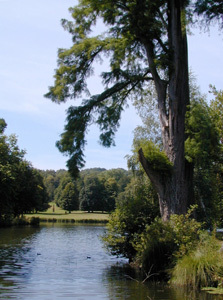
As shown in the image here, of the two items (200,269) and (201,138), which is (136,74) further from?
(200,269)

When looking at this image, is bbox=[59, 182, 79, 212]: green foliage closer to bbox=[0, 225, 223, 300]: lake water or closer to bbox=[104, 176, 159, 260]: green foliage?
bbox=[0, 225, 223, 300]: lake water

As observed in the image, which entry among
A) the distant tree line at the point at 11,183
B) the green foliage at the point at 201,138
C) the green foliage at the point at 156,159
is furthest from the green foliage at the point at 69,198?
the green foliage at the point at 201,138

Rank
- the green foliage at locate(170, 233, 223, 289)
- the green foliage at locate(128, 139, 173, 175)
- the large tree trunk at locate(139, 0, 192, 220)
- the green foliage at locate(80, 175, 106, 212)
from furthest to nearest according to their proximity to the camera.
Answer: the green foliage at locate(80, 175, 106, 212), the large tree trunk at locate(139, 0, 192, 220), the green foliage at locate(128, 139, 173, 175), the green foliage at locate(170, 233, 223, 289)

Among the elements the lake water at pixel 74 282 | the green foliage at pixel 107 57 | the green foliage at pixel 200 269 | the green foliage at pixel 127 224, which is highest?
the green foliage at pixel 107 57

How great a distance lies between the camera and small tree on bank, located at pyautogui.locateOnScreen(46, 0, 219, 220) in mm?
12383

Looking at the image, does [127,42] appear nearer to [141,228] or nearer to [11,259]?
[141,228]

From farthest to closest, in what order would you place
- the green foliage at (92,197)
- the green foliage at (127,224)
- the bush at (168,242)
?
the green foliage at (92,197), the green foliage at (127,224), the bush at (168,242)

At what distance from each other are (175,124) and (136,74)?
2932 millimetres

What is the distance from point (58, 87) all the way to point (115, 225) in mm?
5704

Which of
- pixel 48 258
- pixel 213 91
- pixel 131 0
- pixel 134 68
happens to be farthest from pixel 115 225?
pixel 213 91

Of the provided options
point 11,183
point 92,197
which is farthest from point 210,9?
point 92,197

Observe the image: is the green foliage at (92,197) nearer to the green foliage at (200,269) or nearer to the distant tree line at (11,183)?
the distant tree line at (11,183)

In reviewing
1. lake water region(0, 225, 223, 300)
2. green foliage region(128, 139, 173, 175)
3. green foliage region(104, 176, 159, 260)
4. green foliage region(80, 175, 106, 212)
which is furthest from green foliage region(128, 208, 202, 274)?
green foliage region(80, 175, 106, 212)

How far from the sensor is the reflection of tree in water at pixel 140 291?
8.33m
